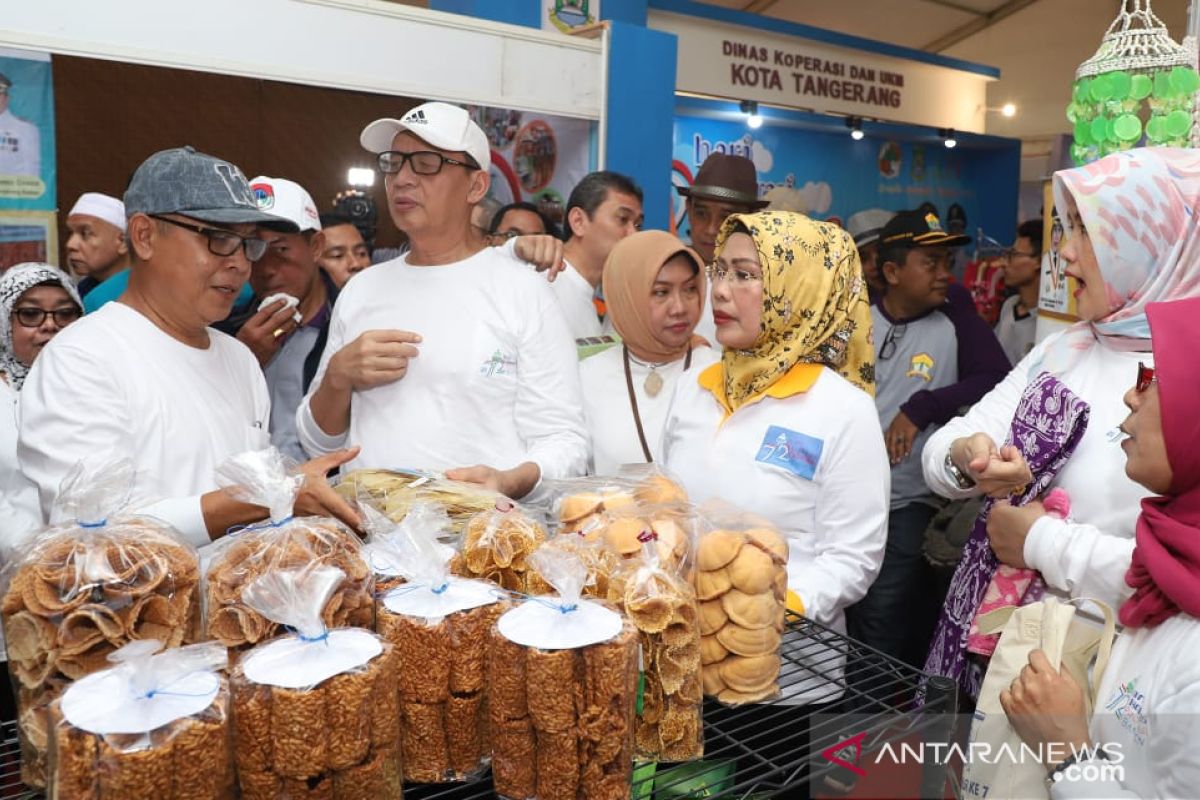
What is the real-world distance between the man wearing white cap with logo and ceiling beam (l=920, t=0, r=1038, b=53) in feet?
34.4

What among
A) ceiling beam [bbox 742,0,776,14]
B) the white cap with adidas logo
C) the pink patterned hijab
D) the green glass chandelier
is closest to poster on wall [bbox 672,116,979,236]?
ceiling beam [bbox 742,0,776,14]

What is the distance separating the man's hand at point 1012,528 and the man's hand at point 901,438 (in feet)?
5.75

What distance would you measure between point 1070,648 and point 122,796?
4.84 ft

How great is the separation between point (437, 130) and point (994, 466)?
1638mm

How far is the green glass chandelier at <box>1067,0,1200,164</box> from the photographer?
9.32 feet

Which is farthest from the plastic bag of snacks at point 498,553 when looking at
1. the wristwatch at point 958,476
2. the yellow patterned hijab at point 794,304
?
the wristwatch at point 958,476

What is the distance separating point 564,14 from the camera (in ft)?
18.5

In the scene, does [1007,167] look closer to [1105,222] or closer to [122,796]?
[1105,222]

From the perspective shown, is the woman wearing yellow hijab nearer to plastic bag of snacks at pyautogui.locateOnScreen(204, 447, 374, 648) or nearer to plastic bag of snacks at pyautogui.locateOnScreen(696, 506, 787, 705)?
plastic bag of snacks at pyautogui.locateOnScreen(696, 506, 787, 705)

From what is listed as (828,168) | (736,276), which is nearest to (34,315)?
(736,276)

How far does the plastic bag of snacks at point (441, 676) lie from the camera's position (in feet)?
3.68

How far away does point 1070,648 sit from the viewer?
5.20 feet

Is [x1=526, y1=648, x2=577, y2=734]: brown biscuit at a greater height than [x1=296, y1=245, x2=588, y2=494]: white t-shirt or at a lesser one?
lesser

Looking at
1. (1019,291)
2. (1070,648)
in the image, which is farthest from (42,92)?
(1019,291)
